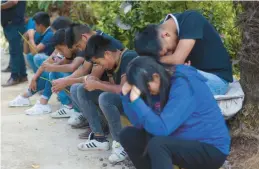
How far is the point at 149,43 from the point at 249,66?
1084mm

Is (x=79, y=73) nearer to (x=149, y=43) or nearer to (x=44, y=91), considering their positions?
(x=44, y=91)

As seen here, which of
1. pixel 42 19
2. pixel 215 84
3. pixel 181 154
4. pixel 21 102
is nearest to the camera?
pixel 181 154

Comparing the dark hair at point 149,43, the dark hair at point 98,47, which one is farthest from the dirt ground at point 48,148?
the dark hair at point 149,43

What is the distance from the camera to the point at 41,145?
436 centimetres

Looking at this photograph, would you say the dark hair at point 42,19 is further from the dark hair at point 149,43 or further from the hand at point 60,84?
the dark hair at point 149,43

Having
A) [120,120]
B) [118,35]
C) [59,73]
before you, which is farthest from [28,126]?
[118,35]

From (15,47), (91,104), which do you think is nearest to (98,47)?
(91,104)

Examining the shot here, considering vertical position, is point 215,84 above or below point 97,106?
above

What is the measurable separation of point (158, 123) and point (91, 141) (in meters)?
1.56

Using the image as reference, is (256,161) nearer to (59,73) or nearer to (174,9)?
(59,73)

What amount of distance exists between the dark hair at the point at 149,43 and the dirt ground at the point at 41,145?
113 cm

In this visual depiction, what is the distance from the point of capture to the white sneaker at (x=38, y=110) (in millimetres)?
5336

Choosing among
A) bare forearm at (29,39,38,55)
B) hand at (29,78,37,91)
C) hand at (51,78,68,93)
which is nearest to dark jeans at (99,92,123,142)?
hand at (51,78,68,93)

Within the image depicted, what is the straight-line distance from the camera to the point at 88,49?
373 cm
